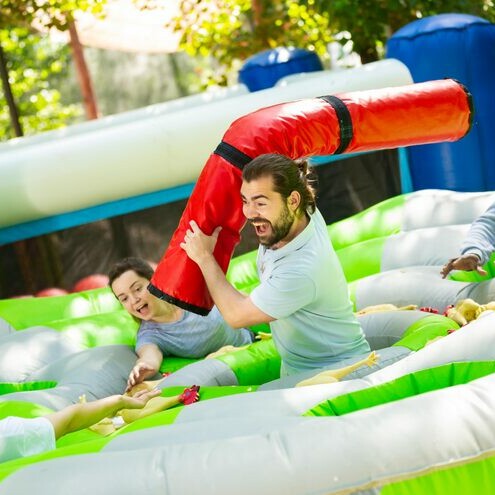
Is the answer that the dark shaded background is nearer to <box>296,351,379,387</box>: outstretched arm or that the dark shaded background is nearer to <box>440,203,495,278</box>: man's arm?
<box>440,203,495,278</box>: man's arm

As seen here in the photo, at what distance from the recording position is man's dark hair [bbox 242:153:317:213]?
7.93 feet

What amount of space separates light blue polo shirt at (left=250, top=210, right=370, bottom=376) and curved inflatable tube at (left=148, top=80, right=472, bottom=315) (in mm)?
161

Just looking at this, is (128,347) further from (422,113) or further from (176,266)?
(422,113)

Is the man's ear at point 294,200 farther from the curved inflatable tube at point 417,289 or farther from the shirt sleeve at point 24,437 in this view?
the curved inflatable tube at point 417,289

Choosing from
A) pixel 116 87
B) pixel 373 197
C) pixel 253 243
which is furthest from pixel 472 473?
pixel 116 87

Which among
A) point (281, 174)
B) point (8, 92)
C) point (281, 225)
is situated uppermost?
point (281, 174)

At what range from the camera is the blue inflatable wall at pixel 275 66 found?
5.81m

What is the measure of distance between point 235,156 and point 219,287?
13.9 inches

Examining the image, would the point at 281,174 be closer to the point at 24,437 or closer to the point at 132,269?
the point at 24,437

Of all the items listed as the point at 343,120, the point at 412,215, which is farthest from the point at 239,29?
the point at 343,120

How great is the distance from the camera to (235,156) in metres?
2.63

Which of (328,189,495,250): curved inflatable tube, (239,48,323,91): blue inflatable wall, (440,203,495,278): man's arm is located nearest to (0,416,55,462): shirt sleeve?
(440,203,495,278): man's arm

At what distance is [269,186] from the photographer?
241 cm

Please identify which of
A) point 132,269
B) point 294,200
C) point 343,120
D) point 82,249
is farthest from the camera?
point 82,249
